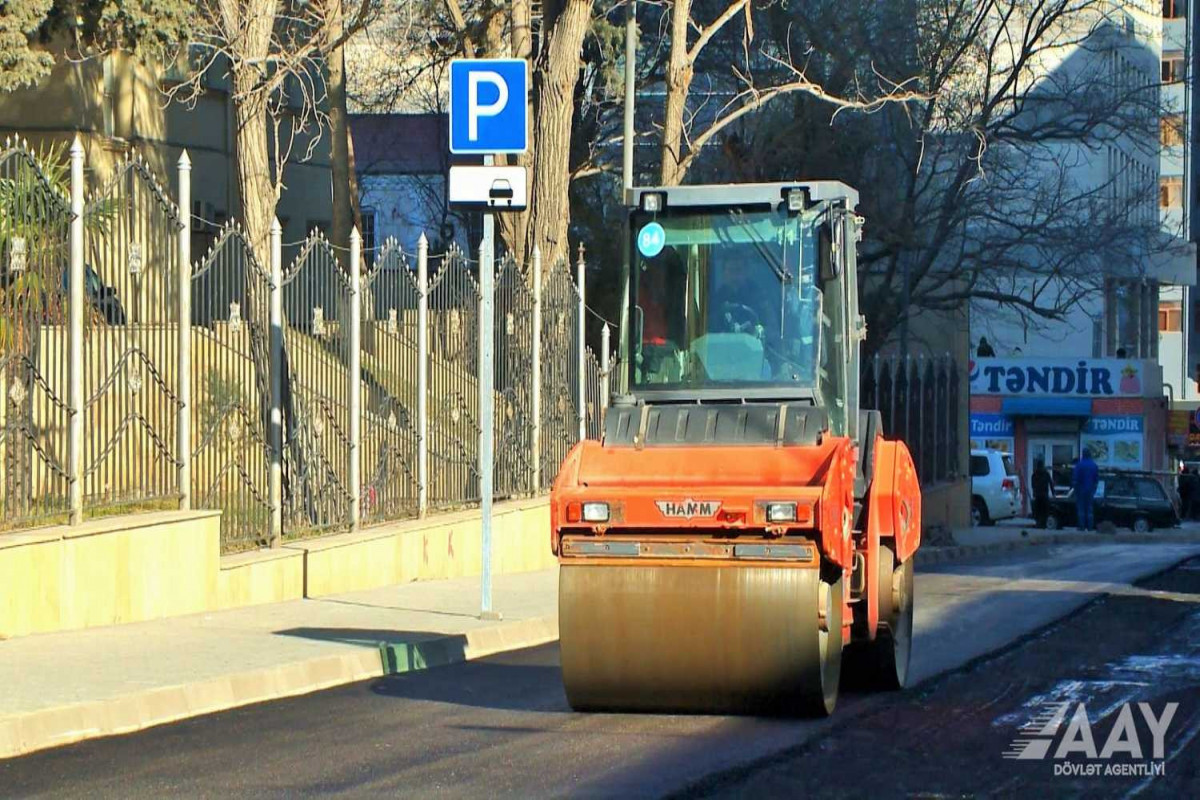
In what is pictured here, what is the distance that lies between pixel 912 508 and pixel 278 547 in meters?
5.71

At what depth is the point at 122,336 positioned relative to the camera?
504 inches

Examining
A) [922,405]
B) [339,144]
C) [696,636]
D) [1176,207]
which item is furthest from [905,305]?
[1176,207]

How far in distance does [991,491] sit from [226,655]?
117 feet

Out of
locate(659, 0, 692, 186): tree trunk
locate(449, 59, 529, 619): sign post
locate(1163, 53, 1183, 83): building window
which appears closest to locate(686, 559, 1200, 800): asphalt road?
locate(449, 59, 529, 619): sign post

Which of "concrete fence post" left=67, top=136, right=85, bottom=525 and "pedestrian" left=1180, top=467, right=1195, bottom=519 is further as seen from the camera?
"pedestrian" left=1180, top=467, right=1195, bottom=519

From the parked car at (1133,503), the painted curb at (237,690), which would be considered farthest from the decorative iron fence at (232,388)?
the parked car at (1133,503)

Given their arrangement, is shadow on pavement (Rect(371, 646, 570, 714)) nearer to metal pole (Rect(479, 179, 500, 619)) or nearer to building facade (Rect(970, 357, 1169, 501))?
metal pole (Rect(479, 179, 500, 619))

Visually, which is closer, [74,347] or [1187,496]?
[74,347]

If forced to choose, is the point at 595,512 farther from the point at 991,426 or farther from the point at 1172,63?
the point at 1172,63

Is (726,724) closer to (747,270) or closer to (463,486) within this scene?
(747,270)

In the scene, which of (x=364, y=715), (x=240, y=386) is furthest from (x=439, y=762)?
(x=240, y=386)

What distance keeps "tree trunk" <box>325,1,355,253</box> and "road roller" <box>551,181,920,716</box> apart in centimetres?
1471

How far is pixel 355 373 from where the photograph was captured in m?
15.9

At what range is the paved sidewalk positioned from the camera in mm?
9219
